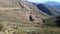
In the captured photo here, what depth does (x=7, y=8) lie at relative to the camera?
67938 mm

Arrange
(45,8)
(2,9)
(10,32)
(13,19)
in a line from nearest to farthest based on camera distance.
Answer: (10,32) → (13,19) → (2,9) → (45,8)

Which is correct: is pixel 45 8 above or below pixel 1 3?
below

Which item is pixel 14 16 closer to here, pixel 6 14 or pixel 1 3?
pixel 6 14

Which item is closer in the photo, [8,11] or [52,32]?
[52,32]

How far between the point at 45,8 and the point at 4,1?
105620mm

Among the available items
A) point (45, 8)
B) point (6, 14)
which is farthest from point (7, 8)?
point (45, 8)

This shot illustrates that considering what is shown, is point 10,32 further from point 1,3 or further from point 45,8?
point 45,8

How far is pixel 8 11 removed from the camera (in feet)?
217

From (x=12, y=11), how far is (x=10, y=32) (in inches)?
1658

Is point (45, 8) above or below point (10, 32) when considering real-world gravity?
below

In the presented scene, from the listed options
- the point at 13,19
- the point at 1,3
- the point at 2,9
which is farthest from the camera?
the point at 1,3

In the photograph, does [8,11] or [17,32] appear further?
[8,11]

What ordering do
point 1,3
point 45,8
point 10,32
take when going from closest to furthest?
point 10,32, point 1,3, point 45,8

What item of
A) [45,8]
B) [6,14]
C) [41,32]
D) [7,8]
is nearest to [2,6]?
[7,8]
